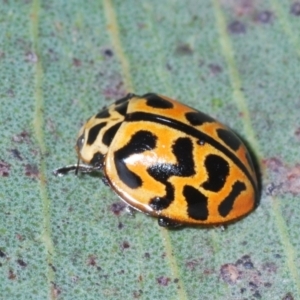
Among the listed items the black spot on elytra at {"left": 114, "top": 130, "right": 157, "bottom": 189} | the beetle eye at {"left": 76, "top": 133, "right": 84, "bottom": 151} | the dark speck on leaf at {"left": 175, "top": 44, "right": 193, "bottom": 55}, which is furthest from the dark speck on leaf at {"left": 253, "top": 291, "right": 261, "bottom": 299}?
the dark speck on leaf at {"left": 175, "top": 44, "right": 193, "bottom": 55}

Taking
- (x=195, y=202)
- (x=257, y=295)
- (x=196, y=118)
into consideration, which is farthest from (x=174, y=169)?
(x=257, y=295)

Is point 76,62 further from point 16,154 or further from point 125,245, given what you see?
point 125,245

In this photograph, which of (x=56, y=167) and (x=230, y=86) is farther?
(x=230, y=86)

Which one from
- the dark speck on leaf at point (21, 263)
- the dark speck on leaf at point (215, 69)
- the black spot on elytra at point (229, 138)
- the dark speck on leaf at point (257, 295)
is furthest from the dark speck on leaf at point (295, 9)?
the dark speck on leaf at point (21, 263)

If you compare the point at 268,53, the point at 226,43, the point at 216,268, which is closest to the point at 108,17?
the point at 226,43

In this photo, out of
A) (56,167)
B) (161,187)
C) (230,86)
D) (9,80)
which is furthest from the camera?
(230,86)

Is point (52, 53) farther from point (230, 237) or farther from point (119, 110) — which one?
point (230, 237)
